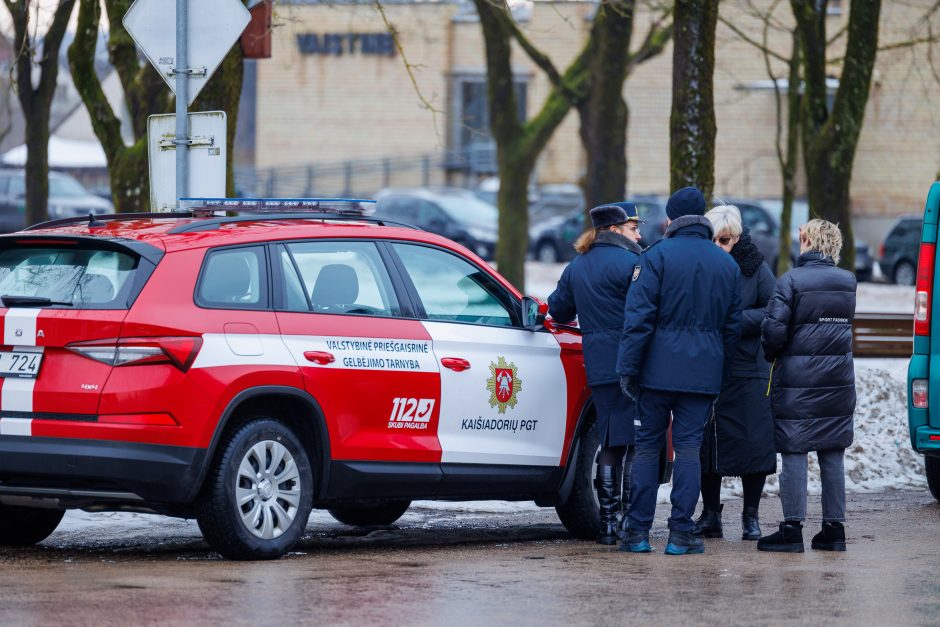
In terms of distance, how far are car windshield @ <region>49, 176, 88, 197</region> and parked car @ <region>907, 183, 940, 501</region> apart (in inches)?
1128

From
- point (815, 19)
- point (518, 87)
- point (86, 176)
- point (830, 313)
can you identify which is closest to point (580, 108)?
point (815, 19)

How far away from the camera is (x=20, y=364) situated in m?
7.61

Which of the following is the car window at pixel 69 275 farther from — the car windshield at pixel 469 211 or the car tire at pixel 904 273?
the car windshield at pixel 469 211

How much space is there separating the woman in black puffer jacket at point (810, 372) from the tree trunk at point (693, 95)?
4.27 meters

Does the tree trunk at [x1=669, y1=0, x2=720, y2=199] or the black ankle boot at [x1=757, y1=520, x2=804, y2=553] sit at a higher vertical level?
the tree trunk at [x1=669, y1=0, x2=720, y2=199]

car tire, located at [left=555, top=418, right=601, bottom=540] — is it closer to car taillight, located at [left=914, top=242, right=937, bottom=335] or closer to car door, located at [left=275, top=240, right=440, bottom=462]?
car door, located at [left=275, top=240, right=440, bottom=462]

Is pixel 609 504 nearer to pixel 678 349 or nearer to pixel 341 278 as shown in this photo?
pixel 678 349

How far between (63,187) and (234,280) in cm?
3001

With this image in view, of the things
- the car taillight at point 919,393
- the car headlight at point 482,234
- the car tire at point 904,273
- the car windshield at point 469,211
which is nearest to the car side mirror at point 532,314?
the car taillight at point 919,393

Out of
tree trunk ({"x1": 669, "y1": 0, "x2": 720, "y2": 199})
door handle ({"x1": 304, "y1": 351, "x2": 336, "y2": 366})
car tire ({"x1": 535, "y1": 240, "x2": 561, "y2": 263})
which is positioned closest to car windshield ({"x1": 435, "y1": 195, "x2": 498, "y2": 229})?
car tire ({"x1": 535, "y1": 240, "x2": 561, "y2": 263})

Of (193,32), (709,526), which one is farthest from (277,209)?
(709,526)

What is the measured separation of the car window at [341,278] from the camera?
26.9ft

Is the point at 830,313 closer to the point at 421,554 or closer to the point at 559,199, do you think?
the point at 421,554

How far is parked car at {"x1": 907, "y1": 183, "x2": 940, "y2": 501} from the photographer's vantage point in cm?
1008
